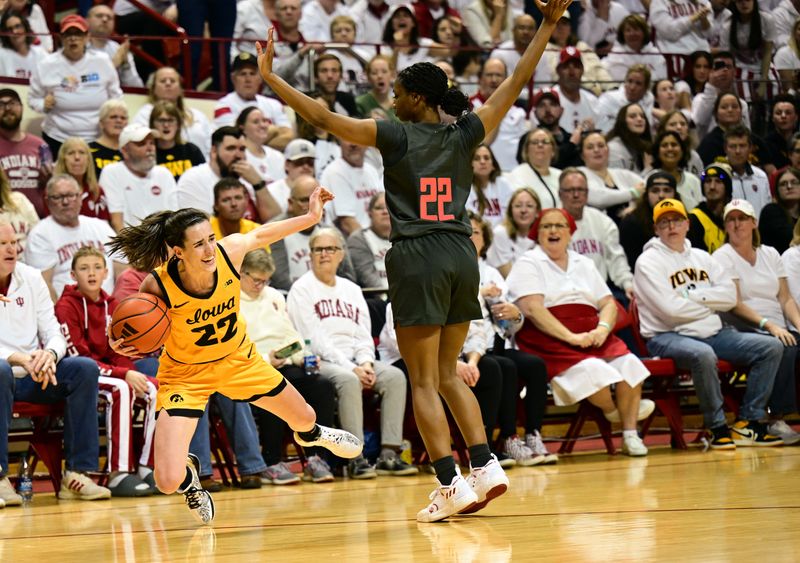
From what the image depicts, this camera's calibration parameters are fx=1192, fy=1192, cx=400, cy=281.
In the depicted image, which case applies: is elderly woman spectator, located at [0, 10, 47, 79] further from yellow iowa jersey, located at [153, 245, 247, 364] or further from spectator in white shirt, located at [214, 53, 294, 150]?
yellow iowa jersey, located at [153, 245, 247, 364]

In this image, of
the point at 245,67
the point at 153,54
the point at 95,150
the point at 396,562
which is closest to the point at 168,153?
the point at 95,150

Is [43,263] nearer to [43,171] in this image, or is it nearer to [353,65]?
[43,171]

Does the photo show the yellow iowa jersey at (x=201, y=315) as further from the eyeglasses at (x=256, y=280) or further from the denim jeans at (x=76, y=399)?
the eyeglasses at (x=256, y=280)

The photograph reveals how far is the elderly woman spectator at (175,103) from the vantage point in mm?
10508

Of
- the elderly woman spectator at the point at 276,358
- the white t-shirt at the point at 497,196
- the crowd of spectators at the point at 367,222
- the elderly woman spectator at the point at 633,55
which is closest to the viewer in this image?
the crowd of spectators at the point at 367,222

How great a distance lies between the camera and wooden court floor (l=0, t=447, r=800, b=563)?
4371mm

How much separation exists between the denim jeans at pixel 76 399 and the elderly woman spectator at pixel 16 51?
4.47 meters

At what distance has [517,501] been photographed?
20.0 ft

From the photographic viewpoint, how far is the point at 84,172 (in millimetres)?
9039

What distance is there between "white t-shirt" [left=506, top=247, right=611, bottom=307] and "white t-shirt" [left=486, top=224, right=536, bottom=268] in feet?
3.23

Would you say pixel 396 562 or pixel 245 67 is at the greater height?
pixel 245 67

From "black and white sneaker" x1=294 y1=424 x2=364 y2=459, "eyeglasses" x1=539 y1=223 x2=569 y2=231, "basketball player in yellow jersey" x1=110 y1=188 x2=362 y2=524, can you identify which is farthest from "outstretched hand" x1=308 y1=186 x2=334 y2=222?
"eyeglasses" x1=539 y1=223 x2=569 y2=231

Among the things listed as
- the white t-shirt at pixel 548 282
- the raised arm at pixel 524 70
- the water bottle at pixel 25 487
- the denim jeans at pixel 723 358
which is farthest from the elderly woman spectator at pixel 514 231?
the water bottle at pixel 25 487

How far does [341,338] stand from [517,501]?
2585 mm
